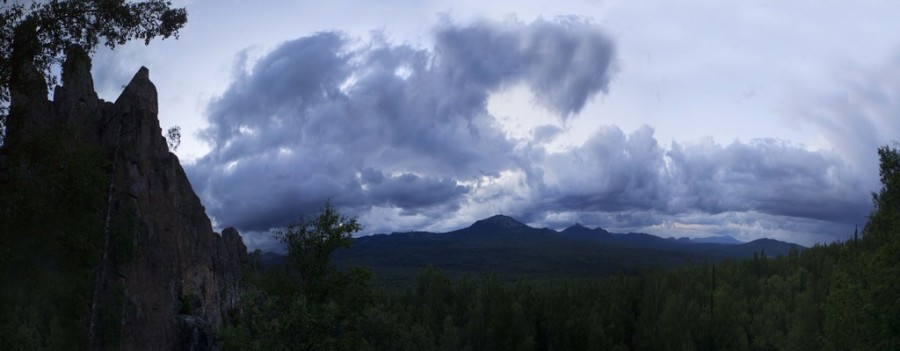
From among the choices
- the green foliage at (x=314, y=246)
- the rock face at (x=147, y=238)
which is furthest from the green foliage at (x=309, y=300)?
the rock face at (x=147, y=238)

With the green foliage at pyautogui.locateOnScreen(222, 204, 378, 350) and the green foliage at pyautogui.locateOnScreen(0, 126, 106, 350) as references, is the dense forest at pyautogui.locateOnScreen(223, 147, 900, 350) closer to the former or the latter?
the green foliage at pyautogui.locateOnScreen(222, 204, 378, 350)

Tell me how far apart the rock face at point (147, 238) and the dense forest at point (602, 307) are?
23.9m

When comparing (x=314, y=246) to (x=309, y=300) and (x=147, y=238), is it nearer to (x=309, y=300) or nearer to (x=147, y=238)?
(x=309, y=300)

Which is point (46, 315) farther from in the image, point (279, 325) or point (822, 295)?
point (822, 295)

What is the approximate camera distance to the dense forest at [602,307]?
2797 cm

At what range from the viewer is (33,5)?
623 inches

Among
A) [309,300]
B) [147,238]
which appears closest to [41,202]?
[309,300]

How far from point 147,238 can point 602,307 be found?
80.6 m

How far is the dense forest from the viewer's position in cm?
2797

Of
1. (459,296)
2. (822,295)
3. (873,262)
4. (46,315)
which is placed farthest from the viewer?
(459,296)

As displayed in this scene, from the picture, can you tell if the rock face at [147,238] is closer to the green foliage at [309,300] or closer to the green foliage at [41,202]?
the green foliage at [309,300]

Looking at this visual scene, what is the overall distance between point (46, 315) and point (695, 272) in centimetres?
16138

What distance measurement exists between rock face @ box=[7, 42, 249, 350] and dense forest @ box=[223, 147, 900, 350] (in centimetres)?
2395

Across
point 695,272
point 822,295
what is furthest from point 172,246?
point 695,272
